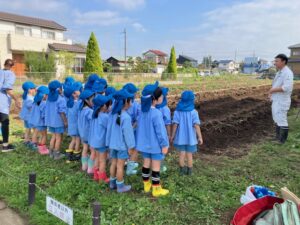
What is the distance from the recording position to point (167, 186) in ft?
14.5

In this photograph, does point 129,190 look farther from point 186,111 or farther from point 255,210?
point 255,210

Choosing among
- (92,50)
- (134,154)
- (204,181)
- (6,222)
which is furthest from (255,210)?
(92,50)

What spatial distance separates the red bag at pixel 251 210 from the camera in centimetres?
311

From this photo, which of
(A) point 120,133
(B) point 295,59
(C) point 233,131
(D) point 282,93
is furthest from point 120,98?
(B) point 295,59

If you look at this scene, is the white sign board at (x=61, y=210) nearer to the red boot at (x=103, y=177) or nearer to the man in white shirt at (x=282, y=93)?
the red boot at (x=103, y=177)

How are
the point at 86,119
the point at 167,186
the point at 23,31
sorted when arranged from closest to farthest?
the point at 167,186 < the point at 86,119 < the point at 23,31

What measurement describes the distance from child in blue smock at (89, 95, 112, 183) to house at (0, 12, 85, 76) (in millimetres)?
21018

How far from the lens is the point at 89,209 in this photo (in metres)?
3.76

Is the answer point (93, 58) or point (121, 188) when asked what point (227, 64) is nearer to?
point (93, 58)

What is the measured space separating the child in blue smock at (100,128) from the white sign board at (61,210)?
1.27 meters

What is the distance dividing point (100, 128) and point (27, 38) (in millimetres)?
25780

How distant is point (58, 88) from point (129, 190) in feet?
8.54

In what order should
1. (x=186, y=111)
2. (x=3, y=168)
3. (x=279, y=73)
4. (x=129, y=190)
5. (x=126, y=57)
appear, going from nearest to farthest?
(x=129, y=190) → (x=186, y=111) → (x=3, y=168) → (x=279, y=73) → (x=126, y=57)

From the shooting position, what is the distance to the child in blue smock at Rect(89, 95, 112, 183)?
4353 millimetres
